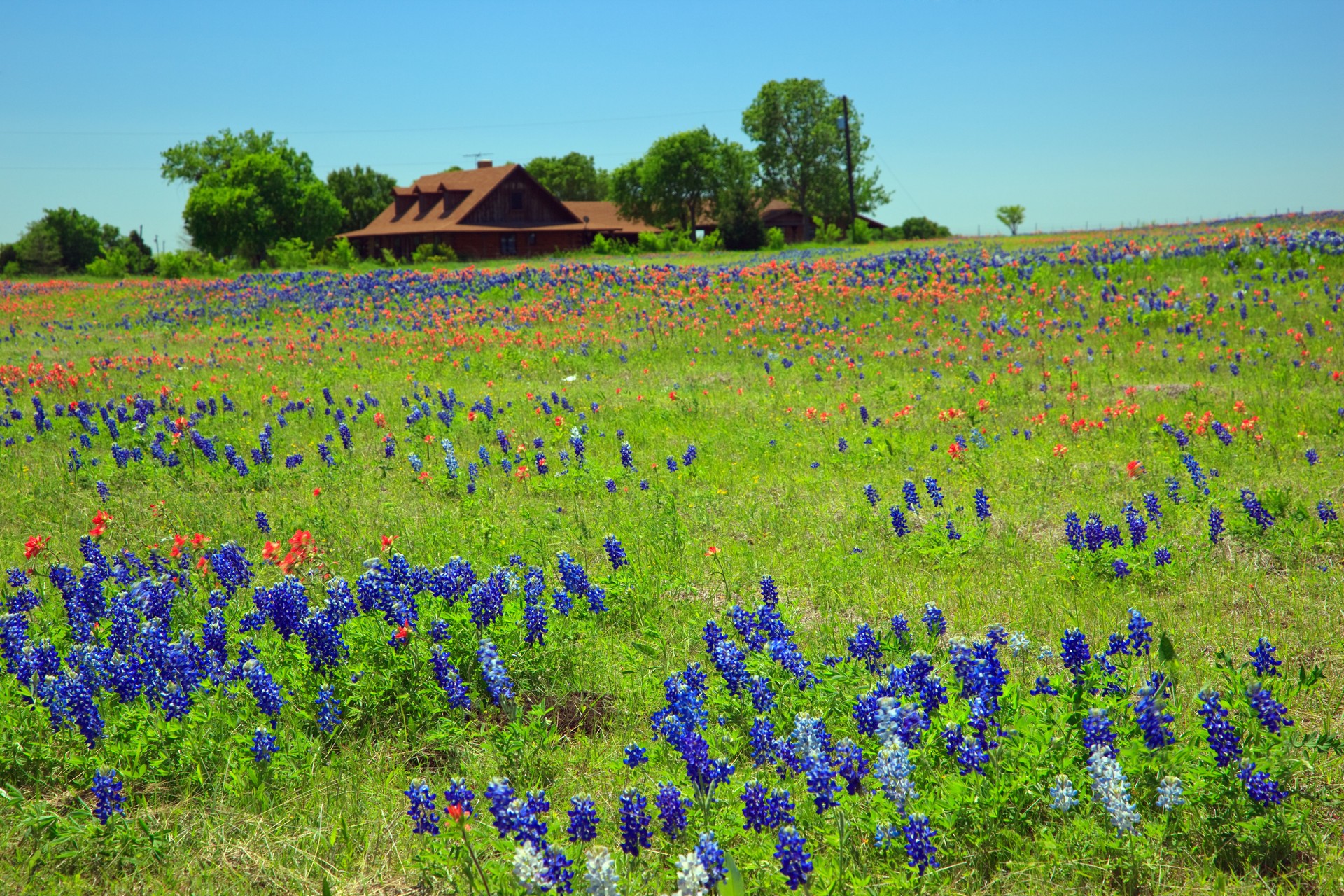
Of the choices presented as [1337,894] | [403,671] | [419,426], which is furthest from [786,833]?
[419,426]

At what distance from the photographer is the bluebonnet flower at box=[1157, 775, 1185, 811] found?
2.79m

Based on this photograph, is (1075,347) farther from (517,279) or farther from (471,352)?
(517,279)

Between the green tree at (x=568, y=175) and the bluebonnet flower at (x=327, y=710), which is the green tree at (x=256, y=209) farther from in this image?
the bluebonnet flower at (x=327, y=710)

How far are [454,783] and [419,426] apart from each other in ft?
24.6

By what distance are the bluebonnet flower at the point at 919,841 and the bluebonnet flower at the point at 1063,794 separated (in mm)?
416

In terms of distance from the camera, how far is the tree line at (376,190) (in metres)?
61.5

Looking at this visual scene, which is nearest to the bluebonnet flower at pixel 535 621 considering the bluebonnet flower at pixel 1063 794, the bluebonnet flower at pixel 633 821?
the bluebonnet flower at pixel 633 821

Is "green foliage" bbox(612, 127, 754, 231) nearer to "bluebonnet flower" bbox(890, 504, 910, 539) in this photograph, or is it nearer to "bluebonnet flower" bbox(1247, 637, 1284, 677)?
"bluebonnet flower" bbox(890, 504, 910, 539)

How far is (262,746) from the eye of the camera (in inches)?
131

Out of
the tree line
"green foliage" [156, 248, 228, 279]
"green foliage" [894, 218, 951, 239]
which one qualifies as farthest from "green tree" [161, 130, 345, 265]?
"green foliage" [894, 218, 951, 239]

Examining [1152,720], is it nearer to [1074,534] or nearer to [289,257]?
[1074,534]

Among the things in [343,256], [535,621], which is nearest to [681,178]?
[343,256]

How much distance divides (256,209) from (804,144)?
42752mm

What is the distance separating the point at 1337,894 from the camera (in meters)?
2.61
